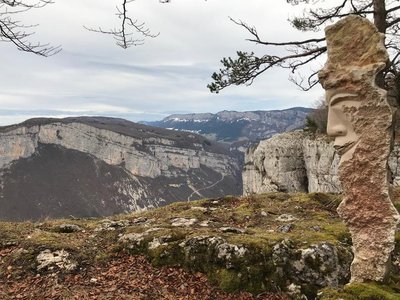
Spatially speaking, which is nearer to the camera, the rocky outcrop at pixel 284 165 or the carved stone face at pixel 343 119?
the carved stone face at pixel 343 119

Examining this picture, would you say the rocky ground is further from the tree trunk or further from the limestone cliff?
the limestone cliff

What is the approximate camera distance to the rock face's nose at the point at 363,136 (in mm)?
5789

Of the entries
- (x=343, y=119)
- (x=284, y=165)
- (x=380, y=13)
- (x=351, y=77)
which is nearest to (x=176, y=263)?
(x=343, y=119)

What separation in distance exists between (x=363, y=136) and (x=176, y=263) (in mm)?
4510

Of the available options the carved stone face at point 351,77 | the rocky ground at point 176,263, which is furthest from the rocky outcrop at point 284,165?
the carved stone face at point 351,77

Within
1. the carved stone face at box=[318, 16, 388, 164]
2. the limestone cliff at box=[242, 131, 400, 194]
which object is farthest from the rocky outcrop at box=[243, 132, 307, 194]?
the carved stone face at box=[318, 16, 388, 164]

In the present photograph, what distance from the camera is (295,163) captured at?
1681 inches

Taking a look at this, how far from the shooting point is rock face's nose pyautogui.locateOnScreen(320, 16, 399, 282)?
579cm

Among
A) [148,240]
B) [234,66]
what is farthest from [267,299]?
[234,66]

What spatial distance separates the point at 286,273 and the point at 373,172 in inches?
110

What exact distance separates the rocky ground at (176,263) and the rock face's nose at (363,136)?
0.64m

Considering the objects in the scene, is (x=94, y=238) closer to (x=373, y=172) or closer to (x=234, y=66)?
(x=373, y=172)

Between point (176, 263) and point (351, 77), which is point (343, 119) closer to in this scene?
point (351, 77)

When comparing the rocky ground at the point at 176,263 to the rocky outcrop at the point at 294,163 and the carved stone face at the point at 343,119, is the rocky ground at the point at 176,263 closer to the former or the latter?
the carved stone face at the point at 343,119
